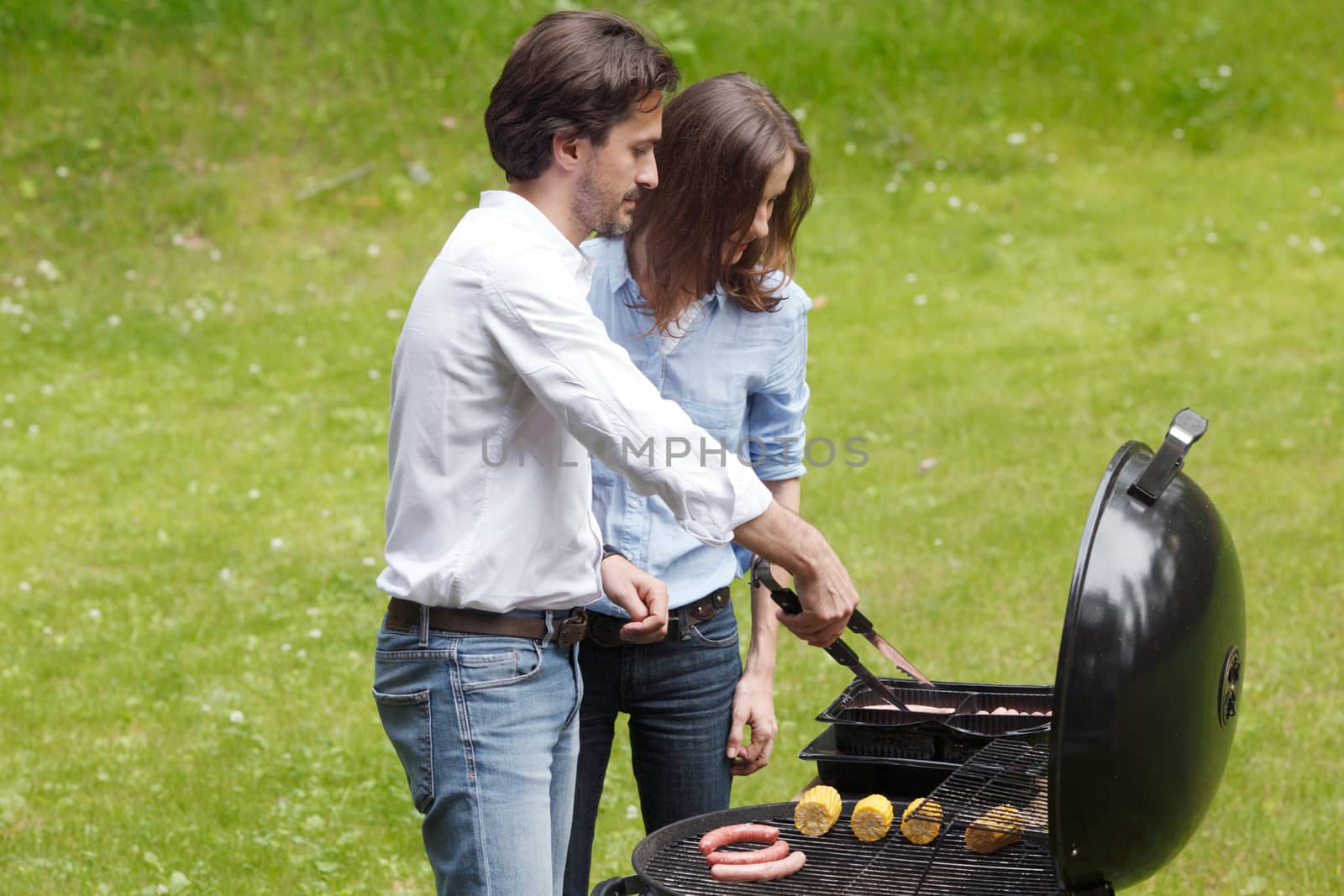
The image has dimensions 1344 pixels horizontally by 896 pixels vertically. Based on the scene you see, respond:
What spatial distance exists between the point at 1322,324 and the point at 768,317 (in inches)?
268

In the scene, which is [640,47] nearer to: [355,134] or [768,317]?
[768,317]

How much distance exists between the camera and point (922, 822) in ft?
8.39

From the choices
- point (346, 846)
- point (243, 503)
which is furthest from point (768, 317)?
point (243, 503)

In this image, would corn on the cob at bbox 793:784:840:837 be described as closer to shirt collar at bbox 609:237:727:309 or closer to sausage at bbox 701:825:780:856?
sausage at bbox 701:825:780:856

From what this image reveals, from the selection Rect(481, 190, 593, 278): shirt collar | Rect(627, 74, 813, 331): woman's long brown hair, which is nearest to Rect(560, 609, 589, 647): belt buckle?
Rect(481, 190, 593, 278): shirt collar

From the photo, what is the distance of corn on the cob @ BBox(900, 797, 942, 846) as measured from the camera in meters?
2.54

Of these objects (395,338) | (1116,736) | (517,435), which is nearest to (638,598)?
(517,435)

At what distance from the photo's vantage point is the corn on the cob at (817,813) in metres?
2.61

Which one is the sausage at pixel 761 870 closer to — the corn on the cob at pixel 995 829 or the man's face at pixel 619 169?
the corn on the cob at pixel 995 829

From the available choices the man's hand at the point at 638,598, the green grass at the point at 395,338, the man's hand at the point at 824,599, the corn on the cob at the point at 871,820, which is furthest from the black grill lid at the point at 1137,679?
the green grass at the point at 395,338

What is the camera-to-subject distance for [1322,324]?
856 cm

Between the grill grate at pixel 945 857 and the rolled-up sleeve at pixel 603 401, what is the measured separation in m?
0.70

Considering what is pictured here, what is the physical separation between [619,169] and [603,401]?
46 centimetres

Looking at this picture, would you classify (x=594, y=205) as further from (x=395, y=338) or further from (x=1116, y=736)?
(x=395, y=338)
